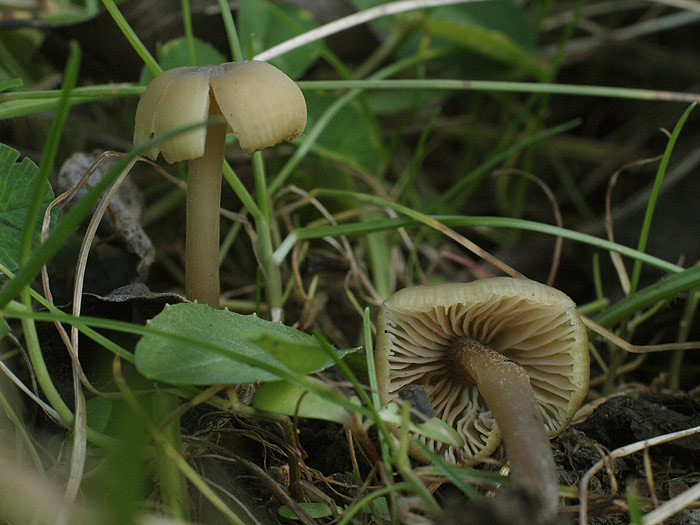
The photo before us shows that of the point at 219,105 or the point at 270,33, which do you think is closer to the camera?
the point at 219,105

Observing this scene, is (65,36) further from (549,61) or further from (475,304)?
(549,61)

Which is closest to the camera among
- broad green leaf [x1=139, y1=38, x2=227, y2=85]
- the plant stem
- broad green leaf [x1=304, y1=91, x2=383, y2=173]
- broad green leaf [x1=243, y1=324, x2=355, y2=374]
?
broad green leaf [x1=243, y1=324, x2=355, y2=374]

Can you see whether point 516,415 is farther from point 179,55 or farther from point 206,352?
point 179,55

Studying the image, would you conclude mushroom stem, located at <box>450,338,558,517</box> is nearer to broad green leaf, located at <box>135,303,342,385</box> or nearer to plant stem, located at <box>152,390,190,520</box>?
broad green leaf, located at <box>135,303,342,385</box>

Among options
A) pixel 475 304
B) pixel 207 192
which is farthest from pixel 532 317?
pixel 207 192

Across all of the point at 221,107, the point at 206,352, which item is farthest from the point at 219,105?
the point at 206,352

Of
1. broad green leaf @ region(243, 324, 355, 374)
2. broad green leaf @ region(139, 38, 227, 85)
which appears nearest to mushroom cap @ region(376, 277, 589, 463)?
broad green leaf @ region(243, 324, 355, 374)
